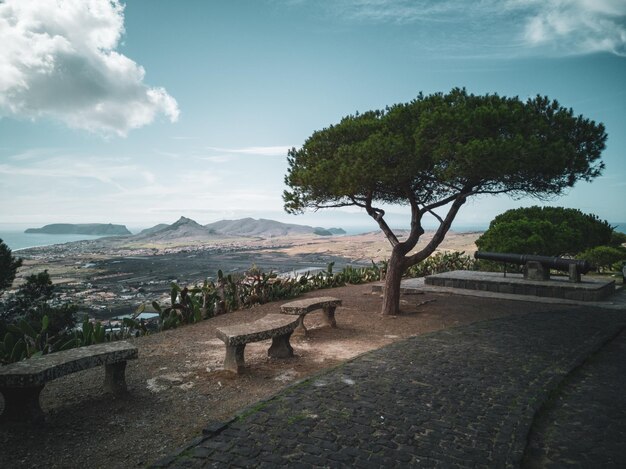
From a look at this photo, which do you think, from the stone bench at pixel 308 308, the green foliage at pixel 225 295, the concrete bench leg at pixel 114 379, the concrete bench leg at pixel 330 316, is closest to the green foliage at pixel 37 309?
the green foliage at pixel 225 295

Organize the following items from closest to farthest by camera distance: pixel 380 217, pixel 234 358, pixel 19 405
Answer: pixel 19 405 → pixel 234 358 → pixel 380 217

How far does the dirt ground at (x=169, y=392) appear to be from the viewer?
147 inches

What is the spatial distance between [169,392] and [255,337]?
4.70 feet

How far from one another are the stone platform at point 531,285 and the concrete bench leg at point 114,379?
40.5ft

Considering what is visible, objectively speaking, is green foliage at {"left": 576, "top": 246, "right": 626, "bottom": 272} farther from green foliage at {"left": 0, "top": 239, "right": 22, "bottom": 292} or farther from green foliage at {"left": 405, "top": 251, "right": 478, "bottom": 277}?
green foliage at {"left": 0, "top": 239, "right": 22, "bottom": 292}

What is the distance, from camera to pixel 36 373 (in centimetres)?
404

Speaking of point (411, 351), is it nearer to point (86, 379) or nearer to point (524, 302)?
point (86, 379)

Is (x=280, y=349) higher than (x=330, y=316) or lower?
lower

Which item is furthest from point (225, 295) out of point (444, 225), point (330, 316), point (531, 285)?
point (531, 285)

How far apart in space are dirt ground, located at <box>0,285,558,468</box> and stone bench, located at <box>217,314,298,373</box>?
6.8 inches

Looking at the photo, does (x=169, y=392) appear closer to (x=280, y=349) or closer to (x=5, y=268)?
(x=280, y=349)

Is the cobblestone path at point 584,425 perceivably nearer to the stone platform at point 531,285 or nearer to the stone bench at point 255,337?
the stone bench at point 255,337

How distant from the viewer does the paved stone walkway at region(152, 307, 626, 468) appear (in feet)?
11.5

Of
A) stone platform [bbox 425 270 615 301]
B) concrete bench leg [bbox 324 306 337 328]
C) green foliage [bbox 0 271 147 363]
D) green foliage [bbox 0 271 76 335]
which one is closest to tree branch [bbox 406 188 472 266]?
concrete bench leg [bbox 324 306 337 328]
